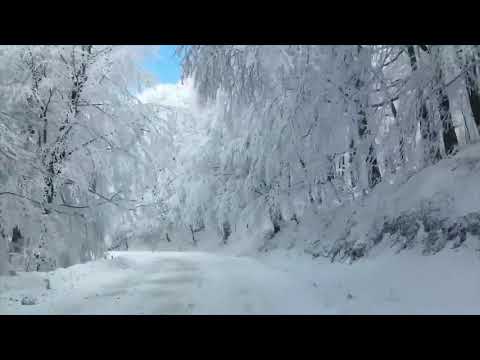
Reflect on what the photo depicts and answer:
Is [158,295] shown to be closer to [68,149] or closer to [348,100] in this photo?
[348,100]

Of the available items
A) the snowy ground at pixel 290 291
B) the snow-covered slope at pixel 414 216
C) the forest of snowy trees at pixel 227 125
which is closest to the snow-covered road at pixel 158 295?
the snowy ground at pixel 290 291

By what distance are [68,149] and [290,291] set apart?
7586 millimetres

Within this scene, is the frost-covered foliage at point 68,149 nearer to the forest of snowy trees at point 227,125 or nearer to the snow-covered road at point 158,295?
the forest of snowy trees at point 227,125

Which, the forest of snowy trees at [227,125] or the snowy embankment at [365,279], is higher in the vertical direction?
the forest of snowy trees at [227,125]

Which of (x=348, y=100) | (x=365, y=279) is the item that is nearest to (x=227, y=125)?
(x=348, y=100)

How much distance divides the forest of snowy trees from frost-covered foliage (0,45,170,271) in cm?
4

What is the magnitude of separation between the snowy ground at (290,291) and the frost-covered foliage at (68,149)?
108cm

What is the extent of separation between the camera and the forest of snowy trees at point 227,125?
785 cm

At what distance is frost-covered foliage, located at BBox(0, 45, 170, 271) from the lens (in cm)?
808

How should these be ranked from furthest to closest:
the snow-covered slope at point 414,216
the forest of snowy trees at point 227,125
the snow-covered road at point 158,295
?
the forest of snowy trees at point 227,125 < the snow-covered slope at point 414,216 < the snow-covered road at point 158,295

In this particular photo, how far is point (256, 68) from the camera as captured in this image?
7.53 metres

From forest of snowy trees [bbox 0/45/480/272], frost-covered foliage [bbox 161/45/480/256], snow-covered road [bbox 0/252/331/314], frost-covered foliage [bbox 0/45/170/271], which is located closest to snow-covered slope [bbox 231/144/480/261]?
forest of snowy trees [bbox 0/45/480/272]

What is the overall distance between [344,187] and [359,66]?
5618mm
